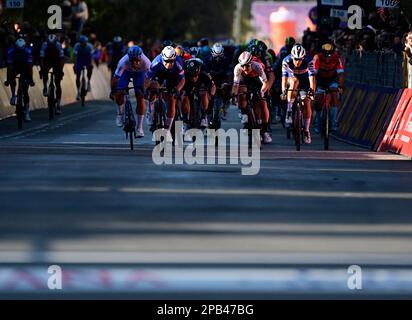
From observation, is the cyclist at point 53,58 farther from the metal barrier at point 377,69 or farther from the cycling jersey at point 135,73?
the cycling jersey at point 135,73

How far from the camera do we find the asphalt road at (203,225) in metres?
11.8

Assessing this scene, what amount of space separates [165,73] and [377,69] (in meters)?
6.25

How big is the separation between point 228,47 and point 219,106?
1998 centimetres

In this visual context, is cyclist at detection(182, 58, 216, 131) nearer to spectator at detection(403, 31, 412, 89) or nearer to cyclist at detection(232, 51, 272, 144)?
cyclist at detection(232, 51, 272, 144)

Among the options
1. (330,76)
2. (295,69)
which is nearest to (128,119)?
(295,69)

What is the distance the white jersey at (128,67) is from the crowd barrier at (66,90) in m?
11.6

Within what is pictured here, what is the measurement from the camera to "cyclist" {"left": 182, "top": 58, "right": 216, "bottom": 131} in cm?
2922

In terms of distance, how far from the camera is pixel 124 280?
11.8m

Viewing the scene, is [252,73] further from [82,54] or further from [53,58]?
[82,54]

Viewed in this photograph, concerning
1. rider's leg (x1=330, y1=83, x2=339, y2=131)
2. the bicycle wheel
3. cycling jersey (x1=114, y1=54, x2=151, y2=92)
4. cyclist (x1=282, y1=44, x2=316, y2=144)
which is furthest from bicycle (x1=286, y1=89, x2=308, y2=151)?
cycling jersey (x1=114, y1=54, x2=151, y2=92)

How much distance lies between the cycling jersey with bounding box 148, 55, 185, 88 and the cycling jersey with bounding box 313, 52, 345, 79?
3076 millimetres

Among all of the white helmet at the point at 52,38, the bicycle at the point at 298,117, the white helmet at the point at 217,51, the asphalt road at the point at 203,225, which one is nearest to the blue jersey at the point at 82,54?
the white helmet at the point at 52,38
